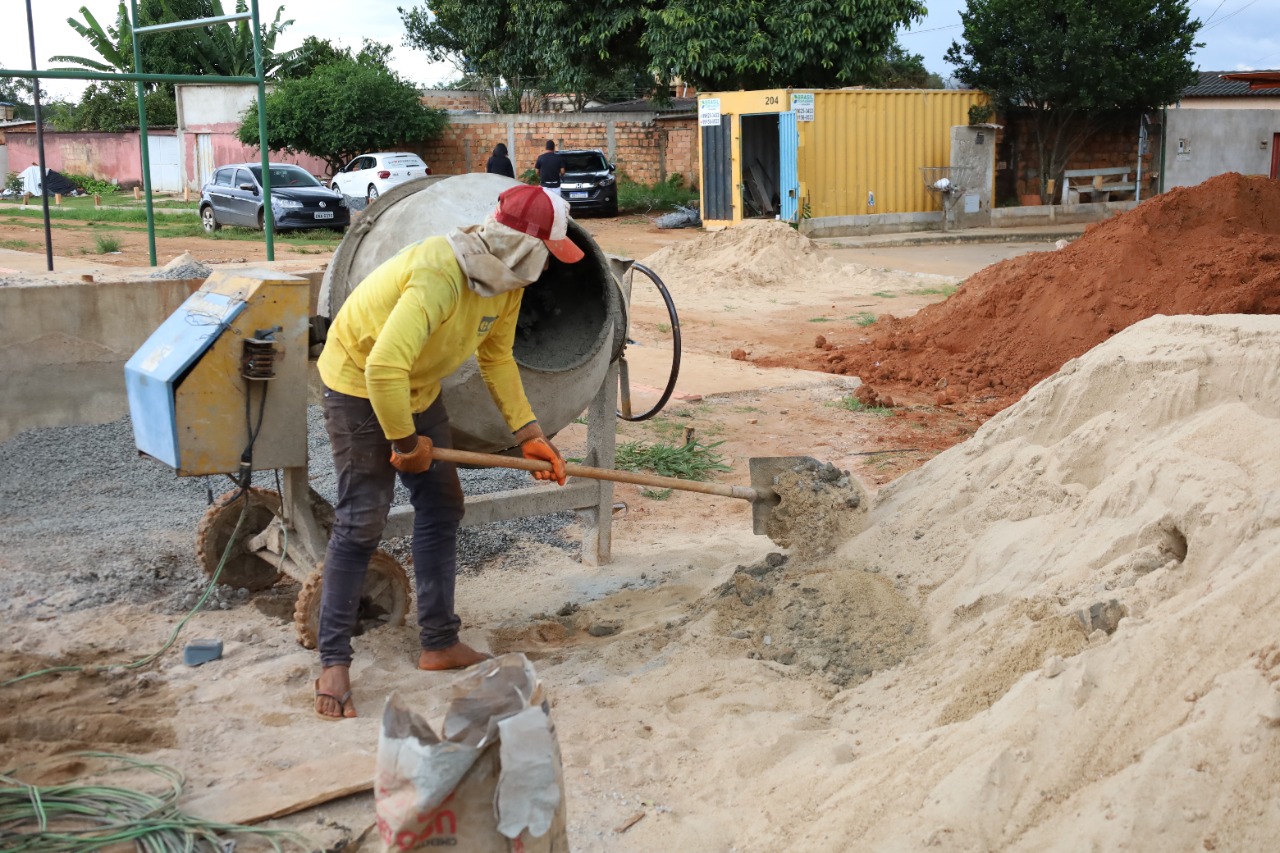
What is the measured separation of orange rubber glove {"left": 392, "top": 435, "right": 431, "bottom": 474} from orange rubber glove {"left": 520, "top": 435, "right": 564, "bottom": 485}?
1.61 feet

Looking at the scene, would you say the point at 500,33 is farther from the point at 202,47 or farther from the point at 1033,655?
the point at 1033,655

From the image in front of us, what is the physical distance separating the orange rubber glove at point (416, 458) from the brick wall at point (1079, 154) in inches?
900

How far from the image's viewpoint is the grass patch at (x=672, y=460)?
6922mm

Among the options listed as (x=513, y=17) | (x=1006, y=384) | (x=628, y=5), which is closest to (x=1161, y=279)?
(x=1006, y=384)

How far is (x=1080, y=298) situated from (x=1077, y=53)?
14852 millimetres

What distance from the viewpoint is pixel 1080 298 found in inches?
408

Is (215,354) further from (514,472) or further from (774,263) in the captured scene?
(774,263)

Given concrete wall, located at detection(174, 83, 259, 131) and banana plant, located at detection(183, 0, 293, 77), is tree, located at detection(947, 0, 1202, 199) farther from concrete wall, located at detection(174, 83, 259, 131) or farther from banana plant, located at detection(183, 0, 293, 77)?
banana plant, located at detection(183, 0, 293, 77)

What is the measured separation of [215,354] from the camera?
4.08 m

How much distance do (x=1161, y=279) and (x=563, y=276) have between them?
6.88 meters

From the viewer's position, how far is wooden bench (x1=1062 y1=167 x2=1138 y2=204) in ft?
82.2

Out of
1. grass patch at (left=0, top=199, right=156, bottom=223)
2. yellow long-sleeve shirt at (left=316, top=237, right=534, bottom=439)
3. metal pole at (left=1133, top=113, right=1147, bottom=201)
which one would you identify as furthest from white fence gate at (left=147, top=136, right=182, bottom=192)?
yellow long-sleeve shirt at (left=316, top=237, right=534, bottom=439)

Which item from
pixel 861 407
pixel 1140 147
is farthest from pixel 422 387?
pixel 1140 147

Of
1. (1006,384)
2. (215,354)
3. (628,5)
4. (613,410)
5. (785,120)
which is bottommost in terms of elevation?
(1006,384)
